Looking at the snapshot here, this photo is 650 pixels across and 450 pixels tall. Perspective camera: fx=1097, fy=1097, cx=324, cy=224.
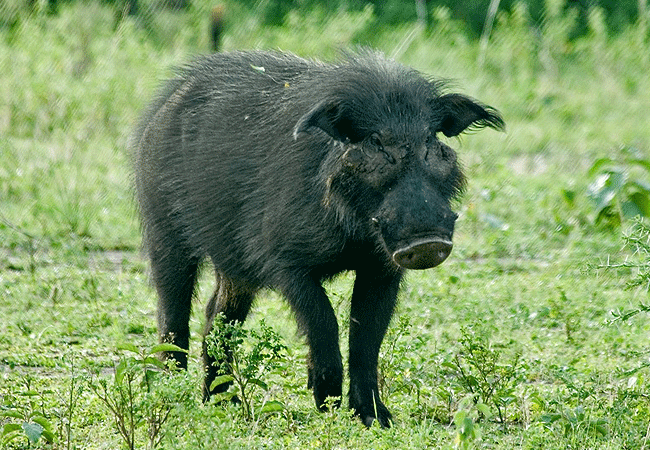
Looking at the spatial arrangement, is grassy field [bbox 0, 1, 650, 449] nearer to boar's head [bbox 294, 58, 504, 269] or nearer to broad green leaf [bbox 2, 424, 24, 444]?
broad green leaf [bbox 2, 424, 24, 444]

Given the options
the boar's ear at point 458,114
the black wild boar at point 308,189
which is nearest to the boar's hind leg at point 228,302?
the black wild boar at point 308,189

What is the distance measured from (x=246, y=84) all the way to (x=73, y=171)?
4059mm

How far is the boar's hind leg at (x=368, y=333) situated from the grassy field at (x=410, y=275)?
0.10 m

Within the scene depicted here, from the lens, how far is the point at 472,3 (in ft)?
47.9

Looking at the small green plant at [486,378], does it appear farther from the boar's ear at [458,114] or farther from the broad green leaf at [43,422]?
the broad green leaf at [43,422]

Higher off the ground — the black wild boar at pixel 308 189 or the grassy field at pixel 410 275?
the black wild boar at pixel 308 189

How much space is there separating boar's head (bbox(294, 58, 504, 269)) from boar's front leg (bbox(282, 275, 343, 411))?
0.36 metres

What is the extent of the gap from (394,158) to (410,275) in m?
2.62

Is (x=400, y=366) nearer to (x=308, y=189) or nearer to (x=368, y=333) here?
(x=368, y=333)

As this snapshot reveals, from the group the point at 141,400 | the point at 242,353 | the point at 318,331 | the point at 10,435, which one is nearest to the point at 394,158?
the point at 318,331

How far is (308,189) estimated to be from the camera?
4.73m

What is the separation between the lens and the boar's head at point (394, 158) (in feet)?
13.7

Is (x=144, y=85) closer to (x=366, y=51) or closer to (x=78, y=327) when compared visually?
(x=78, y=327)

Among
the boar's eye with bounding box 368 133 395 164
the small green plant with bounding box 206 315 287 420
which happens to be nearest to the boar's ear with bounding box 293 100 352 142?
the boar's eye with bounding box 368 133 395 164
